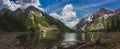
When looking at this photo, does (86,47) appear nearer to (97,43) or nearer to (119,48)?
(97,43)

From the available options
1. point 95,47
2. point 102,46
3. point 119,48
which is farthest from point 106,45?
point 119,48

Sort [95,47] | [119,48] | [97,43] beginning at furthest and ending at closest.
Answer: [97,43] < [95,47] < [119,48]

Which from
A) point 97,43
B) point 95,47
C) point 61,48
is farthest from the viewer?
point 61,48

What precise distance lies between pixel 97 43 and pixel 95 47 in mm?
1751

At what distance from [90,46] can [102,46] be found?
144 cm

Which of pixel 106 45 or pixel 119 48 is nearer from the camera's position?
pixel 119 48

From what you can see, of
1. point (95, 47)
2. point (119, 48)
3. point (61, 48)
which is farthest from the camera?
point (61, 48)

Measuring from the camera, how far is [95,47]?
23.4m

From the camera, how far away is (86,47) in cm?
2409

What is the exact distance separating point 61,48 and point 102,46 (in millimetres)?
6554

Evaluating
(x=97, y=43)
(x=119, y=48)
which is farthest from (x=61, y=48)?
(x=119, y=48)

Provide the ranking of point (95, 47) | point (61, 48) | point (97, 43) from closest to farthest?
point (95, 47) < point (97, 43) < point (61, 48)

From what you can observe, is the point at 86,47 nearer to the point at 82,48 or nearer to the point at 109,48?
the point at 82,48

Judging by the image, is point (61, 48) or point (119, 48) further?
point (61, 48)
